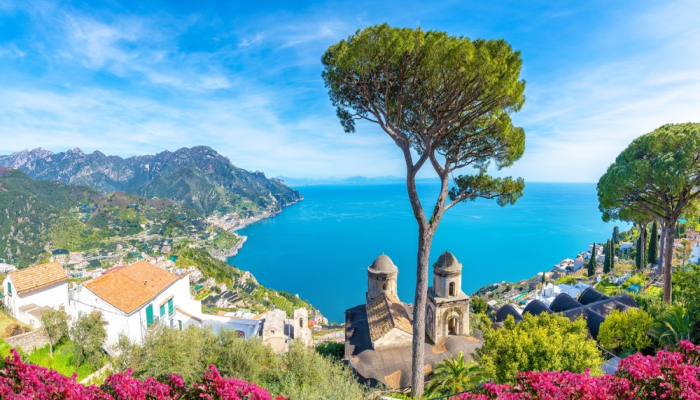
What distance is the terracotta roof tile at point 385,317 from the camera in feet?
50.5

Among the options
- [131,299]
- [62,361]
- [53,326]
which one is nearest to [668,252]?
[131,299]

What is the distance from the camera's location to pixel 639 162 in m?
13.9

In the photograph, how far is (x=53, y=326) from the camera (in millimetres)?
11750

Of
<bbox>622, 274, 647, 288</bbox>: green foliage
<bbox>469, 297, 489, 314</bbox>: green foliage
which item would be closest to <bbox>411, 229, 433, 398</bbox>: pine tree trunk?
<bbox>469, 297, 489, 314</bbox>: green foliage

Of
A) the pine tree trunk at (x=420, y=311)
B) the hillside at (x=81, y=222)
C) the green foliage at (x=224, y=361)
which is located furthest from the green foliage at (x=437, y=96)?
the hillside at (x=81, y=222)

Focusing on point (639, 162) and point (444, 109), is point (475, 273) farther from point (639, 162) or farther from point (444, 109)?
point (444, 109)

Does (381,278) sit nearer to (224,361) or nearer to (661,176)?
(224,361)

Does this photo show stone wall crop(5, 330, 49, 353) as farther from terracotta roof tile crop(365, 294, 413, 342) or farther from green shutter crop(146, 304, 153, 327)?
terracotta roof tile crop(365, 294, 413, 342)

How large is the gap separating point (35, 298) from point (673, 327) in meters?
26.6

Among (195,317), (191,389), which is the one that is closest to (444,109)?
(191,389)

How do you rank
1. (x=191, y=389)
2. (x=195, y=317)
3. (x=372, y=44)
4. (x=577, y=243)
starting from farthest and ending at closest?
(x=577, y=243)
(x=195, y=317)
(x=372, y=44)
(x=191, y=389)

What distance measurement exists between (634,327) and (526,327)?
5.41 m

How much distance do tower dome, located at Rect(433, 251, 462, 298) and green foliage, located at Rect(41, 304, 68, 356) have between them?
16637 millimetres

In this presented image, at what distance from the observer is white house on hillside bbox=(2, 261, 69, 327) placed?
13.9 metres
